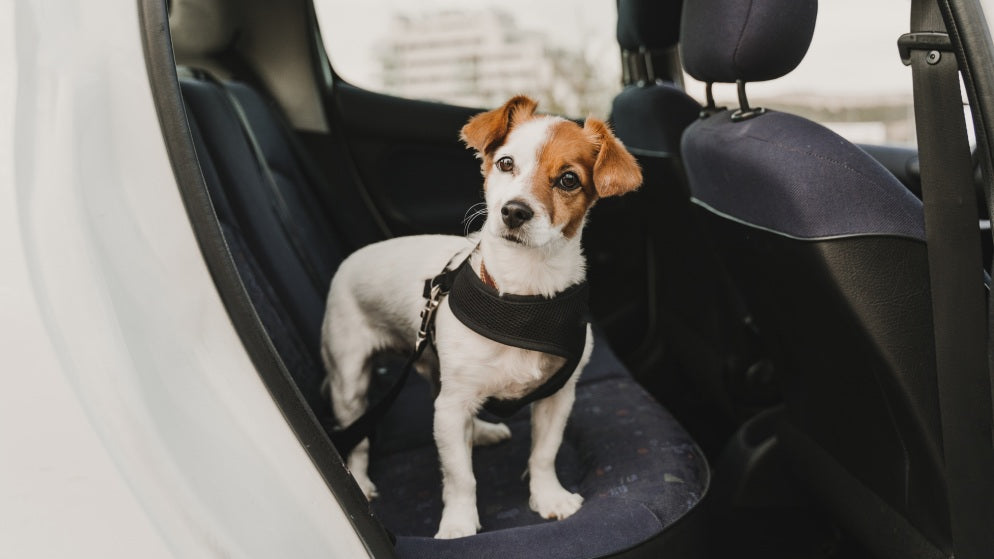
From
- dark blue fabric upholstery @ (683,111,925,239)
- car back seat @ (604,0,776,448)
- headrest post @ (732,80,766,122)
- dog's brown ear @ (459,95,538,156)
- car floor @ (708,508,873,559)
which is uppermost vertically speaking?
dog's brown ear @ (459,95,538,156)

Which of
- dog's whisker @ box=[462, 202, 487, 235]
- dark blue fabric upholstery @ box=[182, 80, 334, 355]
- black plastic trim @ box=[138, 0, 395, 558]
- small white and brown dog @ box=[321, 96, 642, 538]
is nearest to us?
black plastic trim @ box=[138, 0, 395, 558]

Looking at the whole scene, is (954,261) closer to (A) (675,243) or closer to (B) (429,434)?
(B) (429,434)

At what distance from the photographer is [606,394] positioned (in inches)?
92.0

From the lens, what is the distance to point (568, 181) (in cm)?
188

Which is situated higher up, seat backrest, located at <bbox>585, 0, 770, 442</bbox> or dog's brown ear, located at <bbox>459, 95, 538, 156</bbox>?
dog's brown ear, located at <bbox>459, 95, 538, 156</bbox>

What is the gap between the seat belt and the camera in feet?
4.68

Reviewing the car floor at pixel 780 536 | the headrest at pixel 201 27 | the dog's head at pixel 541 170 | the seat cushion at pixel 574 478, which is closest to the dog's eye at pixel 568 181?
the dog's head at pixel 541 170

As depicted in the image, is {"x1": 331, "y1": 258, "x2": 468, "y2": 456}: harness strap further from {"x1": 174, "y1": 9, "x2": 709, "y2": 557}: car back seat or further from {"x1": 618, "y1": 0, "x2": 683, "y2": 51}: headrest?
{"x1": 618, "y1": 0, "x2": 683, "y2": 51}: headrest

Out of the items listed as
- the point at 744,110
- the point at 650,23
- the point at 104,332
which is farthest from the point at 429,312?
the point at 650,23

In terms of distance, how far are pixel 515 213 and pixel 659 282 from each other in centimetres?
184

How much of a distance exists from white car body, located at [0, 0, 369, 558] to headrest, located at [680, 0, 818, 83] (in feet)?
3.78

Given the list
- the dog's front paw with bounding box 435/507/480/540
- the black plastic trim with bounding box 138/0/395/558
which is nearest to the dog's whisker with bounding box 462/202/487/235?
the dog's front paw with bounding box 435/507/480/540

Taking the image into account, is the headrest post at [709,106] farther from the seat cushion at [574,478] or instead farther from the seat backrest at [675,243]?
the seat cushion at [574,478]

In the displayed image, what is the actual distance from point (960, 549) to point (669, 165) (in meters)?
1.52
